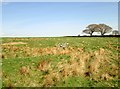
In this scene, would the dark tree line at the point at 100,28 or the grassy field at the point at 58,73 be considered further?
the dark tree line at the point at 100,28

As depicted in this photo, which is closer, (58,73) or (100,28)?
(58,73)

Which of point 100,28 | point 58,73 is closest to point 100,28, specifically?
point 100,28

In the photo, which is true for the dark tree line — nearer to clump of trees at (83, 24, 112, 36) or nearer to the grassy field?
clump of trees at (83, 24, 112, 36)

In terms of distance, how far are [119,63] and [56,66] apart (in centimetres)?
706

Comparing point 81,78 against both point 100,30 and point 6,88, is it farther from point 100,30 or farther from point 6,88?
point 100,30

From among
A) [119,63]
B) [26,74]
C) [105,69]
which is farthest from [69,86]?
[119,63]

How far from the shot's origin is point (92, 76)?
63.0 feet

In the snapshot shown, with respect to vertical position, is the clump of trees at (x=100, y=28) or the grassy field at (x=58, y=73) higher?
the clump of trees at (x=100, y=28)

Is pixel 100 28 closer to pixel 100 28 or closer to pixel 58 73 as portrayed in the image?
pixel 100 28

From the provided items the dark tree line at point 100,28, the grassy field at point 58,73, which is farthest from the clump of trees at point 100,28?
the grassy field at point 58,73

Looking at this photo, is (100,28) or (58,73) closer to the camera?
(58,73)

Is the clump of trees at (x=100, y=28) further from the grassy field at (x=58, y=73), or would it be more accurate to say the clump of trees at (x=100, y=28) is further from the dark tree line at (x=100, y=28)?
the grassy field at (x=58, y=73)

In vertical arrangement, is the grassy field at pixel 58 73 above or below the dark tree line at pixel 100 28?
below

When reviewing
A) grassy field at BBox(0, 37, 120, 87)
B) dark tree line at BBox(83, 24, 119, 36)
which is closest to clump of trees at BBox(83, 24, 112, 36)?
dark tree line at BBox(83, 24, 119, 36)
